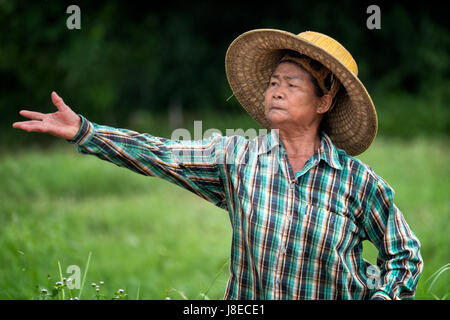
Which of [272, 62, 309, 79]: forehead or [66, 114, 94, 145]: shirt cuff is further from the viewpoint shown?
[272, 62, 309, 79]: forehead

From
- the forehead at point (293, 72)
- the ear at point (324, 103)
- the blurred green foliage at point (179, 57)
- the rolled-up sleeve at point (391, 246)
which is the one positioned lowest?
the rolled-up sleeve at point (391, 246)

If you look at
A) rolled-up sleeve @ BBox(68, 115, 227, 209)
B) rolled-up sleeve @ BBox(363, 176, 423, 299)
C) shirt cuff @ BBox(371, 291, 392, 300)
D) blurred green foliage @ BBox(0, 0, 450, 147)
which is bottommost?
shirt cuff @ BBox(371, 291, 392, 300)

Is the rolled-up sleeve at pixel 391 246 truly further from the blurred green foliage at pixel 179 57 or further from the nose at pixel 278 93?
the blurred green foliage at pixel 179 57

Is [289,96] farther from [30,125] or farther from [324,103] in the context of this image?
[30,125]

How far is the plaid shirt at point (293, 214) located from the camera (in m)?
1.95

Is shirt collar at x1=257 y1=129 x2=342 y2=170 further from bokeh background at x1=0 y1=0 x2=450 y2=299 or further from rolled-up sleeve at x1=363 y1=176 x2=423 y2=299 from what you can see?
bokeh background at x1=0 y1=0 x2=450 y2=299

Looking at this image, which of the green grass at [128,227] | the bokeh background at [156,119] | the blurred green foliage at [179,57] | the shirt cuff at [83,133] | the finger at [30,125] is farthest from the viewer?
the blurred green foliage at [179,57]

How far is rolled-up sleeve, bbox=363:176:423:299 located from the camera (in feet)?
6.38

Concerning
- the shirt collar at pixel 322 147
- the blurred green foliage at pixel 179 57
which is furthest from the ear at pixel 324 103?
the blurred green foliage at pixel 179 57

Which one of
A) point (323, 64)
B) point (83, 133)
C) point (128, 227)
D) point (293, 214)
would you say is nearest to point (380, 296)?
point (293, 214)

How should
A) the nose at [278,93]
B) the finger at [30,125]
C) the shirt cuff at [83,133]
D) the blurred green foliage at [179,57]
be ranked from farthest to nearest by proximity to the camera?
the blurred green foliage at [179,57]
the nose at [278,93]
the shirt cuff at [83,133]
the finger at [30,125]

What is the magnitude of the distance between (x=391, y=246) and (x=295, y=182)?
414 mm

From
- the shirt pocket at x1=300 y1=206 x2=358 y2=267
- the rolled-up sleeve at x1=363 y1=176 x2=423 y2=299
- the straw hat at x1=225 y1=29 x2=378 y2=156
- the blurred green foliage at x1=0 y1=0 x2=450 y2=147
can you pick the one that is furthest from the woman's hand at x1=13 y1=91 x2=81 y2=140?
the blurred green foliage at x1=0 y1=0 x2=450 y2=147

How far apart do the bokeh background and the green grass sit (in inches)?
0.8
